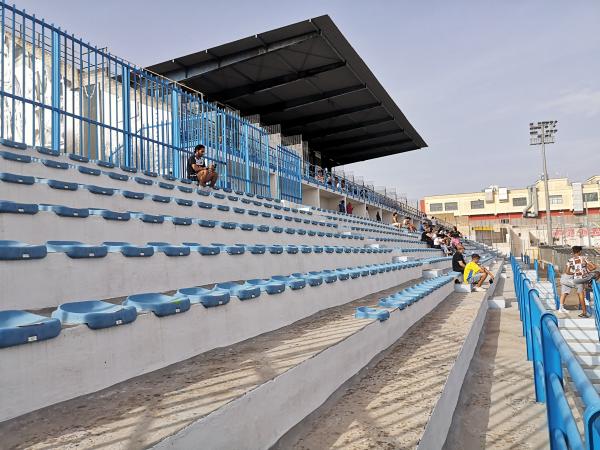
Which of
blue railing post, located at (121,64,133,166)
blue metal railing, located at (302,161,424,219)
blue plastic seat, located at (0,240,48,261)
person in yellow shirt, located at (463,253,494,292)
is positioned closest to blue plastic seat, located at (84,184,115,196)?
blue plastic seat, located at (0,240,48,261)

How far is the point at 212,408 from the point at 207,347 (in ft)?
3.19

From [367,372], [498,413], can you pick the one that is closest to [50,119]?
Result: [367,372]

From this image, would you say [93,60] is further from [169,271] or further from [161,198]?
[169,271]

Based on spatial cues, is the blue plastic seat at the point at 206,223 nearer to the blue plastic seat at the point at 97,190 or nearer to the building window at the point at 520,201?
the blue plastic seat at the point at 97,190

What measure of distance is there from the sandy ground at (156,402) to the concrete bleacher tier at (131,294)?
35 mm

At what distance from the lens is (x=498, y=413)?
9.97 feet

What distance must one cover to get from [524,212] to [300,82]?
39.8m

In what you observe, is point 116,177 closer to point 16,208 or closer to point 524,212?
point 16,208

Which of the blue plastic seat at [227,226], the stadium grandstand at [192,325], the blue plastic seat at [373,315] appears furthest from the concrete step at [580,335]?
the blue plastic seat at [227,226]

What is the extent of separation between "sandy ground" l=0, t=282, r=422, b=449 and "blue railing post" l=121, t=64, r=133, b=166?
5732 millimetres

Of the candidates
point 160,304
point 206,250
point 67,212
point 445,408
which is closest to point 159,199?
point 206,250

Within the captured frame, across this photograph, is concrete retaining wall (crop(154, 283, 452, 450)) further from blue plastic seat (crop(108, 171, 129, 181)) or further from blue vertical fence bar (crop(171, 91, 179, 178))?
blue vertical fence bar (crop(171, 91, 179, 178))

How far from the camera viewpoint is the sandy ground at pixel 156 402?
1.48m

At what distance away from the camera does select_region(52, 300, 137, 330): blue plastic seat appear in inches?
76.3
